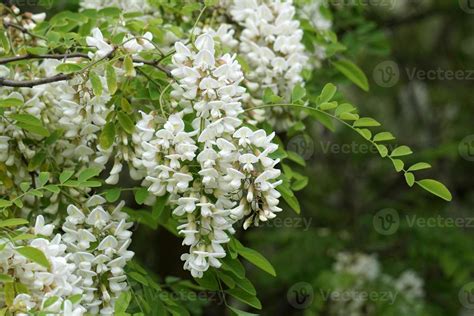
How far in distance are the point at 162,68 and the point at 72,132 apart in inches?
14.0

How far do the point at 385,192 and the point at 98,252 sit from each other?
14.4 feet

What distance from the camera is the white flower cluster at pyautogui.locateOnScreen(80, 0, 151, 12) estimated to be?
3.00 m

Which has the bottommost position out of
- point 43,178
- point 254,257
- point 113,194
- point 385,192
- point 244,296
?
point 385,192

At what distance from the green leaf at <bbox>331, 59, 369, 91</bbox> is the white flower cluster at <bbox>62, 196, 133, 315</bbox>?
134cm

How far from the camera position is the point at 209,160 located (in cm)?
205

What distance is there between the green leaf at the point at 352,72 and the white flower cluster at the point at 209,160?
45.0 inches

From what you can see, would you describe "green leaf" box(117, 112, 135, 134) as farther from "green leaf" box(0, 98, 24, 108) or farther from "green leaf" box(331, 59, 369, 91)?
"green leaf" box(331, 59, 369, 91)

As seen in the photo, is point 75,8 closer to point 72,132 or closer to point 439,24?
point 72,132

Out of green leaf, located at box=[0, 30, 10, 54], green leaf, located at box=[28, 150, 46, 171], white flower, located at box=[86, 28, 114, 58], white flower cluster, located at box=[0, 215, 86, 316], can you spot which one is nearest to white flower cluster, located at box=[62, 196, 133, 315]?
white flower cluster, located at box=[0, 215, 86, 316]

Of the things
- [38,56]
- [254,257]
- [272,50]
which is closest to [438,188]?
[254,257]

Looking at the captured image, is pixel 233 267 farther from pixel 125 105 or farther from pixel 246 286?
pixel 125 105

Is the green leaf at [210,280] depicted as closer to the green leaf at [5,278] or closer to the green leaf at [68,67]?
the green leaf at [5,278]

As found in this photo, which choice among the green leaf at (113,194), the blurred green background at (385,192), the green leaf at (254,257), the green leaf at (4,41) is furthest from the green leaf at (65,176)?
the blurred green background at (385,192)

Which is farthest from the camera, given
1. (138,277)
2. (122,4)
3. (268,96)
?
(122,4)
